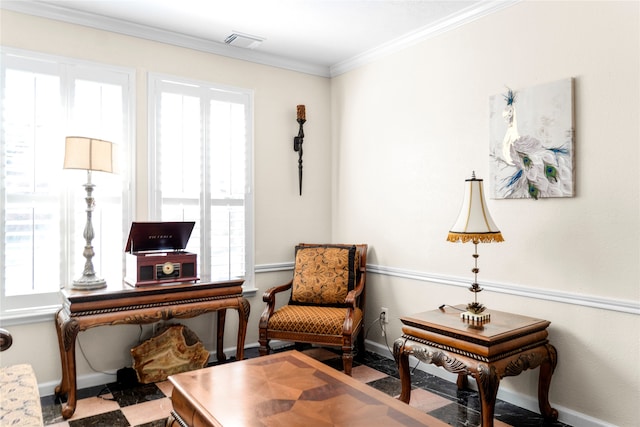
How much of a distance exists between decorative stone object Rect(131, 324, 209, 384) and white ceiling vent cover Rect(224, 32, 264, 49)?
88.8 inches

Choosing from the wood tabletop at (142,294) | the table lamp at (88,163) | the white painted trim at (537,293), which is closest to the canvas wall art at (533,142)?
the white painted trim at (537,293)

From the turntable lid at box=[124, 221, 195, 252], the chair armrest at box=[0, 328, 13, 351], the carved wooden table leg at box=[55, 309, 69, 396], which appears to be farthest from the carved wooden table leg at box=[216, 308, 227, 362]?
the chair armrest at box=[0, 328, 13, 351]

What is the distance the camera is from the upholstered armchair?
10.5ft

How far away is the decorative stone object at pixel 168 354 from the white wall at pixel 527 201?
Result: 1514 mm

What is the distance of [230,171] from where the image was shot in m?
3.72

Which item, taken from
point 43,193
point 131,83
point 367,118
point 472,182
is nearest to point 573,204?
point 472,182

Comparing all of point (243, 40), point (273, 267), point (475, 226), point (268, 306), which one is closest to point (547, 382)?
point (475, 226)

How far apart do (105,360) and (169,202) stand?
1.22 m

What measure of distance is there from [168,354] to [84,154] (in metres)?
1.50

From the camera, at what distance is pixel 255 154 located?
386 centimetres

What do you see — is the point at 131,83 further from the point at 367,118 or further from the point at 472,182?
the point at 472,182

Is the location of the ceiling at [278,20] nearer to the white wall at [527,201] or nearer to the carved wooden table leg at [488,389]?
the white wall at [527,201]

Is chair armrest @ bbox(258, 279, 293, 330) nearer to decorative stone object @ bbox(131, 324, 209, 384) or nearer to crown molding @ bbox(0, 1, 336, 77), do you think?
decorative stone object @ bbox(131, 324, 209, 384)

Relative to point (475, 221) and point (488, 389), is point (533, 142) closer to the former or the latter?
point (475, 221)
